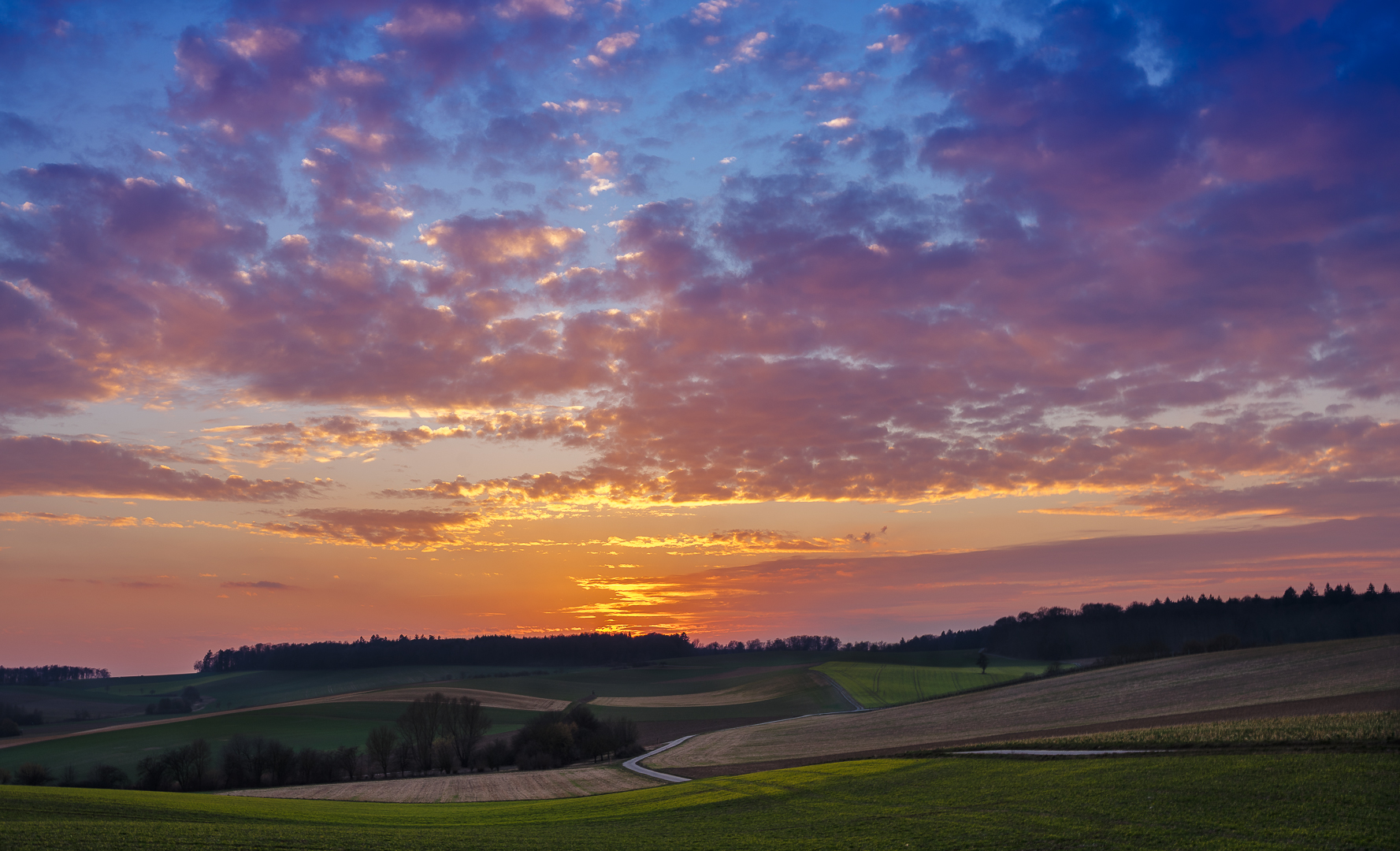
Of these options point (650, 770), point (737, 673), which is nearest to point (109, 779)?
point (650, 770)

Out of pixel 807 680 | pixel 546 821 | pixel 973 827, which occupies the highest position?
pixel 973 827

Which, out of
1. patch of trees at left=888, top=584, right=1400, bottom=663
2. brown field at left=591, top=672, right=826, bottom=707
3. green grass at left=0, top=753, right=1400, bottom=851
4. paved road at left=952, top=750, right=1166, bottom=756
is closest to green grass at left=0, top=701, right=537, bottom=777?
brown field at left=591, top=672, right=826, bottom=707

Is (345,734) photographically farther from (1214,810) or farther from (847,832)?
(1214,810)

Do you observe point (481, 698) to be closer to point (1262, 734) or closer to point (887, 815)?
point (887, 815)

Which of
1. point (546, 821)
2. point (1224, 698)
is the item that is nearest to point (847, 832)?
point (546, 821)

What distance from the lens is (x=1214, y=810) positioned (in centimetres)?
2602

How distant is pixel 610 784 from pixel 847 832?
28.7 metres

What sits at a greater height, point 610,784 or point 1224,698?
point 1224,698

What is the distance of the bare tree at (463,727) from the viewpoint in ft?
287

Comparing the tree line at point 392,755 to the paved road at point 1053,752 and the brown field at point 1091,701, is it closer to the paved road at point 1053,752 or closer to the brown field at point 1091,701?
the brown field at point 1091,701

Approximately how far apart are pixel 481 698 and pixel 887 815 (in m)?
108

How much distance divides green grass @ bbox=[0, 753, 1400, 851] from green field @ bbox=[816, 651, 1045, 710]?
75.7 metres

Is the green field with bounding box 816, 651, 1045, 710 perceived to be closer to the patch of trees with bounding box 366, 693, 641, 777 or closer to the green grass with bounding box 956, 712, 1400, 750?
the patch of trees with bounding box 366, 693, 641, 777

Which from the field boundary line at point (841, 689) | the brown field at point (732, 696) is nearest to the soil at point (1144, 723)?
the field boundary line at point (841, 689)
